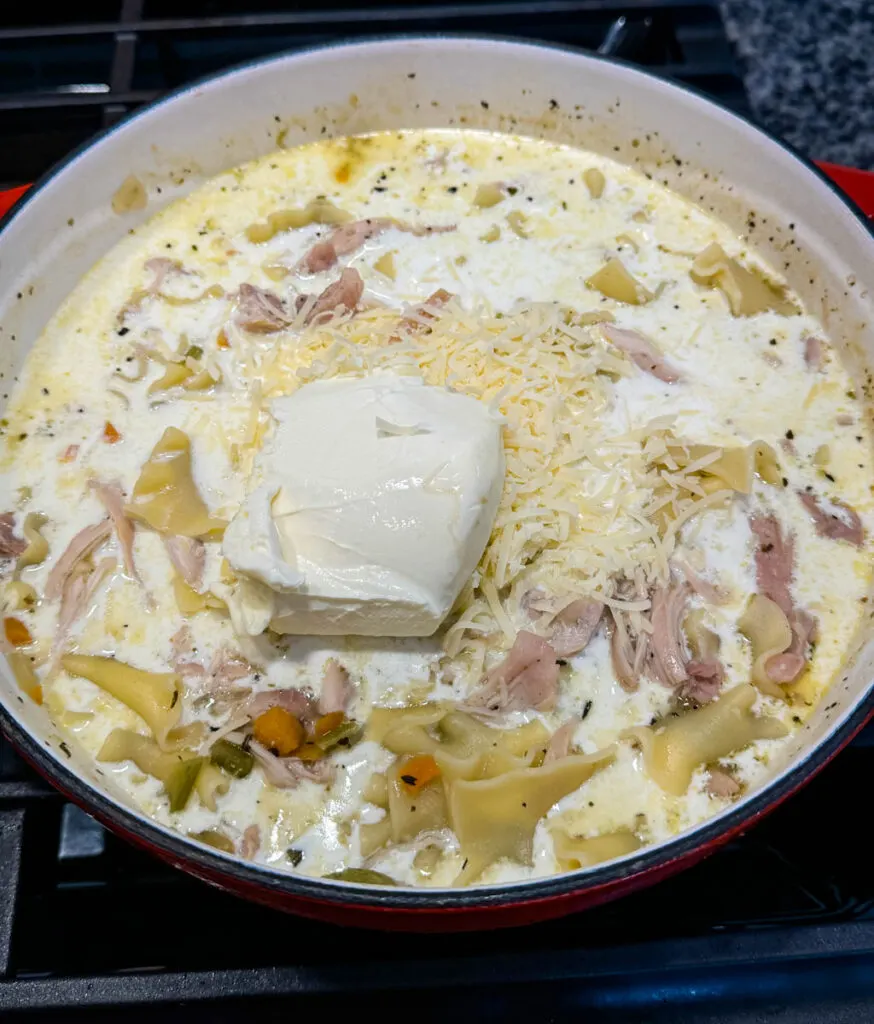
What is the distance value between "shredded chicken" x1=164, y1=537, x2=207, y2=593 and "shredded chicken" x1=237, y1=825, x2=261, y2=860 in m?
0.54

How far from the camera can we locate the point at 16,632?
6.40 ft

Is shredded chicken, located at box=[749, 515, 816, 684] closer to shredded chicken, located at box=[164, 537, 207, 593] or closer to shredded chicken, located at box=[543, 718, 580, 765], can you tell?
shredded chicken, located at box=[543, 718, 580, 765]

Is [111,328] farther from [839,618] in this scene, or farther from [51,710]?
[839,618]

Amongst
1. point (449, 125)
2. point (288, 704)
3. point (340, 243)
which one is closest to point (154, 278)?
point (340, 243)

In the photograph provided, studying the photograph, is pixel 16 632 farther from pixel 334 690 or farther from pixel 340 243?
pixel 340 243

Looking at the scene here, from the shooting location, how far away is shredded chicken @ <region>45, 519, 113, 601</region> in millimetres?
1997

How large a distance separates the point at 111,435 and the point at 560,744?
→ 1325 mm

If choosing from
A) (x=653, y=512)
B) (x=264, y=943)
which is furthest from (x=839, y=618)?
(x=264, y=943)

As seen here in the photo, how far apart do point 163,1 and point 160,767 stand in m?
2.73

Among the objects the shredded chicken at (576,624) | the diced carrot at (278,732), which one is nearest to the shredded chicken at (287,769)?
the diced carrot at (278,732)

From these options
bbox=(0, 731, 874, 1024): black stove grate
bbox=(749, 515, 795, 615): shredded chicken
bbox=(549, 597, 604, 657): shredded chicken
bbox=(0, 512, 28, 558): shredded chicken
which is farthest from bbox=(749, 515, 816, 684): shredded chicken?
bbox=(0, 512, 28, 558): shredded chicken

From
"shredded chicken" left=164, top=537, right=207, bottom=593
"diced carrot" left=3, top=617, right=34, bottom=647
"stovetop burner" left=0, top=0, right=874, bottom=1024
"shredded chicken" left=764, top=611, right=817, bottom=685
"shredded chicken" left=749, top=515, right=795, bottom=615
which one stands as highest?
"shredded chicken" left=749, top=515, right=795, bottom=615

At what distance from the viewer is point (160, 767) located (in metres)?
1.78

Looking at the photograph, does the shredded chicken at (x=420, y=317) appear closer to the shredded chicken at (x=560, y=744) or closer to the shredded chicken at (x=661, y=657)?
the shredded chicken at (x=661, y=657)
